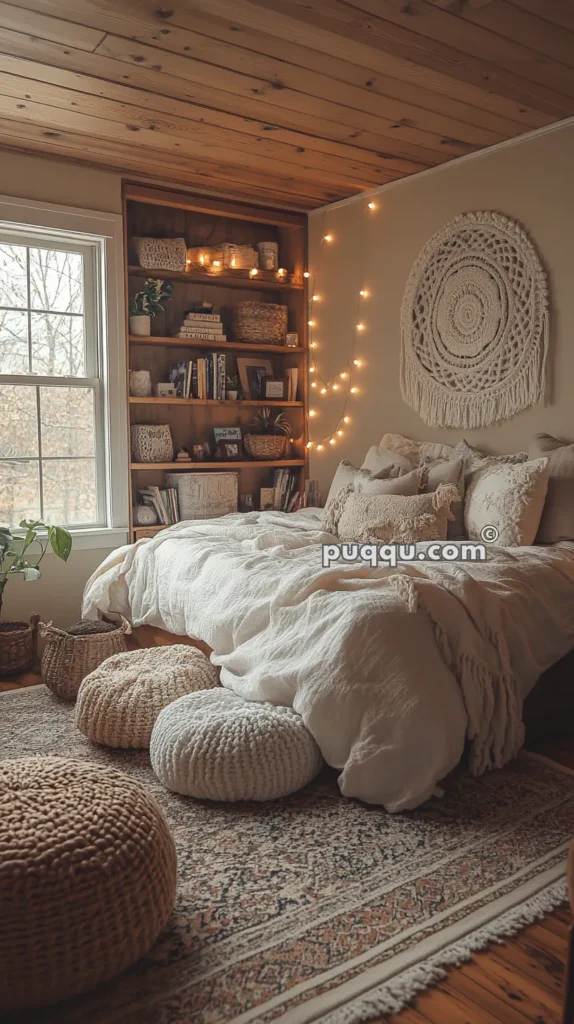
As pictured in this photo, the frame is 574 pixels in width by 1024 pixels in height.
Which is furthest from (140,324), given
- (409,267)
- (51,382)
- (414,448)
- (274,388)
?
(414,448)

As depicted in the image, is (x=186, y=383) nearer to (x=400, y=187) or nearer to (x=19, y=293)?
(x=19, y=293)

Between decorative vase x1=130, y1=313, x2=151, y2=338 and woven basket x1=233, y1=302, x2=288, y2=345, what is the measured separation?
0.59m

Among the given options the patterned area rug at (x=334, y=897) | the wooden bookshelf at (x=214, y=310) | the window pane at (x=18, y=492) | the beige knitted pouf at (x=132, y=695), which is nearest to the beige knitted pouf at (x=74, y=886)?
the patterned area rug at (x=334, y=897)

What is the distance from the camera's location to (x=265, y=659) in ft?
8.42

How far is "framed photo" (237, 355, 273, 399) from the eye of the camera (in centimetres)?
481

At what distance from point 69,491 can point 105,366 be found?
0.68 meters

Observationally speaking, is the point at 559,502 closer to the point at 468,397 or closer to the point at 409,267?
the point at 468,397

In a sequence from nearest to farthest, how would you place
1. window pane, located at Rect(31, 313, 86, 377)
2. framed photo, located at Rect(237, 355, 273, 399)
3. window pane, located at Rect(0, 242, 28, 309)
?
window pane, located at Rect(0, 242, 28, 309), window pane, located at Rect(31, 313, 86, 377), framed photo, located at Rect(237, 355, 273, 399)

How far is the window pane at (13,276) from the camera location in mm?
3973

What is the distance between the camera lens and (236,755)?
2.20m

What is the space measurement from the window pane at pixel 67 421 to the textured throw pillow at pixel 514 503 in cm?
212

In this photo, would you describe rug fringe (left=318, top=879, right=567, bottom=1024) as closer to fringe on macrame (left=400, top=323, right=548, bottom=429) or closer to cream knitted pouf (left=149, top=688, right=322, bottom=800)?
cream knitted pouf (left=149, top=688, right=322, bottom=800)

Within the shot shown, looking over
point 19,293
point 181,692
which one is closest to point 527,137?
point 19,293

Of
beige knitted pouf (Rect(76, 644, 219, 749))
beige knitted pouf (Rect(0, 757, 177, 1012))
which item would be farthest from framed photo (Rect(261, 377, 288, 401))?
beige knitted pouf (Rect(0, 757, 177, 1012))
